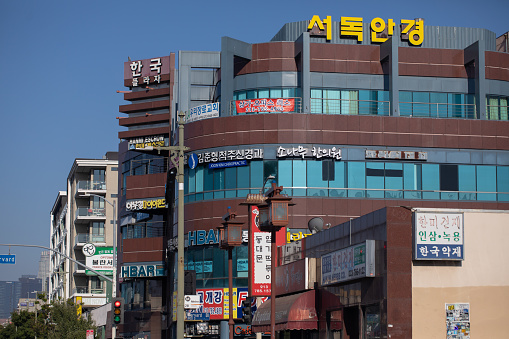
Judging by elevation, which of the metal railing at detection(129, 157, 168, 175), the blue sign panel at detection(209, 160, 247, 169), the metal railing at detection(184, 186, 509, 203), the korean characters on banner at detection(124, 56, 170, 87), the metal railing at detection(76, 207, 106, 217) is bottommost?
the metal railing at detection(184, 186, 509, 203)

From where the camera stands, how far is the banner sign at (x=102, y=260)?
6056 centimetres

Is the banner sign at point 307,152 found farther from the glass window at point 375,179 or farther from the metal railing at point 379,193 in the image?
the glass window at point 375,179

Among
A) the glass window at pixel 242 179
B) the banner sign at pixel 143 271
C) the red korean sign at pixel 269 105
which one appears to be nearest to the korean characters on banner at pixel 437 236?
the glass window at pixel 242 179

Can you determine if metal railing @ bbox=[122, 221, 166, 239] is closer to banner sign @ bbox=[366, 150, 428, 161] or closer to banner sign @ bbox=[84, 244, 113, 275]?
banner sign @ bbox=[84, 244, 113, 275]

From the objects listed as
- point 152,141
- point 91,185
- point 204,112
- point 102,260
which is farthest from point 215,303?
point 91,185

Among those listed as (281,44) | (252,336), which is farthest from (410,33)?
(252,336)

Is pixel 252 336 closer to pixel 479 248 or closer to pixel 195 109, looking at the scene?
pixel 195 109

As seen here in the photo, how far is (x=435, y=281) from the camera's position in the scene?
2966cm

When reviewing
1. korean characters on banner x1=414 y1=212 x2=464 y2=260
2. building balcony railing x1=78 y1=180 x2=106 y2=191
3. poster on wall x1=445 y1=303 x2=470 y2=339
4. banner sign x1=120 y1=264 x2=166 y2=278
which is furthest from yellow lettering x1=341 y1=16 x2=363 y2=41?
building balcony railing x1=78 y1=180 x2=106 y2=191

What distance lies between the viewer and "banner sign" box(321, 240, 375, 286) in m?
30.3

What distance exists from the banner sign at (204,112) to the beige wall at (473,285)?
33.4 meters

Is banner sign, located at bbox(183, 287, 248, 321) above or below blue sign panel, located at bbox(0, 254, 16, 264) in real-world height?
below

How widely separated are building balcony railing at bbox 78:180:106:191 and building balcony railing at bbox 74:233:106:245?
7.35m

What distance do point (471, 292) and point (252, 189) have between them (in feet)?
97.6
